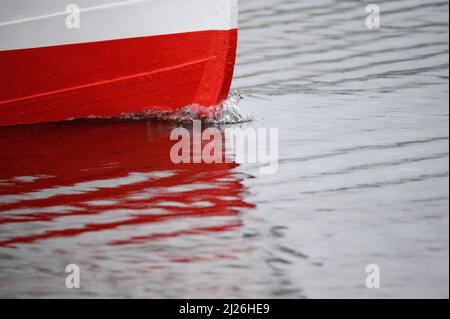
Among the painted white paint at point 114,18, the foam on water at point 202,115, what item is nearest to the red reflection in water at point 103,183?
the foam on water at point 202,115

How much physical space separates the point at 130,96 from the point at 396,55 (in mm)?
3137

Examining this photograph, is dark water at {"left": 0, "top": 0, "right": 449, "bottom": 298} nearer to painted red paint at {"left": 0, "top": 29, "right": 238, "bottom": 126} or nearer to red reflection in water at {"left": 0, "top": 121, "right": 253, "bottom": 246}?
red reflection in water at {"left": 0, "top": 121, "right": 253, "bottom": 246}

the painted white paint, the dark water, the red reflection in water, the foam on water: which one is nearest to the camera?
the dark water

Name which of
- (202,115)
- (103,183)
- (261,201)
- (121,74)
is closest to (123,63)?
(121,74)

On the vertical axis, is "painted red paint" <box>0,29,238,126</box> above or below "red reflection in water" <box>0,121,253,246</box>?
above

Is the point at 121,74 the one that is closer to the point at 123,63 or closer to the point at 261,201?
the point at 123,63

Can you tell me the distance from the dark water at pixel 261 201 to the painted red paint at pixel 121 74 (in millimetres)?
204

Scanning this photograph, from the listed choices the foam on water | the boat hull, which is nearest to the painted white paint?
the boat hull

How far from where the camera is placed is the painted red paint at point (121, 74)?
802 cm

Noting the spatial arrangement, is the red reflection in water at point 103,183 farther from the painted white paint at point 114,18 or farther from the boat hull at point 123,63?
the painted white paint at point 114,18

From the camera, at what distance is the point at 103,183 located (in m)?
6.49

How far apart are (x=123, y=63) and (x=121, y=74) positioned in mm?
88

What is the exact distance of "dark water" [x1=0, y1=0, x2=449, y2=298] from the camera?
4840 millimetres

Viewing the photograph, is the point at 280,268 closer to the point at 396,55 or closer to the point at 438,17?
the point at 396,55
